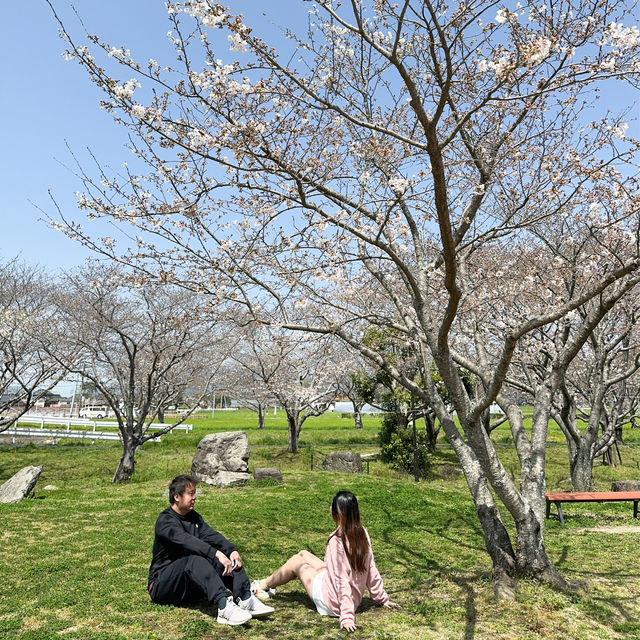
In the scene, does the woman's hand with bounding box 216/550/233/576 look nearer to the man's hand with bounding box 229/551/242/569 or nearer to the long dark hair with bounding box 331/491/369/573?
the man's hand with bounding box 229/551/242/569

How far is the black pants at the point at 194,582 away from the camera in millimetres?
3855

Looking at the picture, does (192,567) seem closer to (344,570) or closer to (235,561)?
(235,561)

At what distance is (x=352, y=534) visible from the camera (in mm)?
3895

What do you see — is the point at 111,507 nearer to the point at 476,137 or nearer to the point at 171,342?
the point at 171,342

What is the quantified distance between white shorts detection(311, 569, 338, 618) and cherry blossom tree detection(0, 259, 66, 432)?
12.0 metres

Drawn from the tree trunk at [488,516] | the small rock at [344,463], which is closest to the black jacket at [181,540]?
the tree trunk at [488,516]

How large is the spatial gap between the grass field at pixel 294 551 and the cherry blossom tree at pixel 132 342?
1.65m

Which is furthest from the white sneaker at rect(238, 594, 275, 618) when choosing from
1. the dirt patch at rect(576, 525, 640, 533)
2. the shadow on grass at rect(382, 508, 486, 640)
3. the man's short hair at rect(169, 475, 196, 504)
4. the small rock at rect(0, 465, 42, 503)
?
the small rock at rect(0, 465, 42, 503)

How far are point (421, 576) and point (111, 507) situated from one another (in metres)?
5.74

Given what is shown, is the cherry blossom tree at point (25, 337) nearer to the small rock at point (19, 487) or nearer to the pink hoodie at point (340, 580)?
the small rock at point (19, 487)

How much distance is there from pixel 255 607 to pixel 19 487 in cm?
761

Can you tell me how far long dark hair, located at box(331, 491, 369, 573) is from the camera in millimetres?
3883

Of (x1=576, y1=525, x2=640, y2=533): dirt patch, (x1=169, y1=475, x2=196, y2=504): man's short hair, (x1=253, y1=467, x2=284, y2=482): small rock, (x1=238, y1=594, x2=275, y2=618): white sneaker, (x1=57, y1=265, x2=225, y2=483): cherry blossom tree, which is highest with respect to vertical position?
(x1=57, y1=265, x2=225, y2=483): cherry blossom tree

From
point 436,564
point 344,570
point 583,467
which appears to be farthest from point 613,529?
point 344,570
